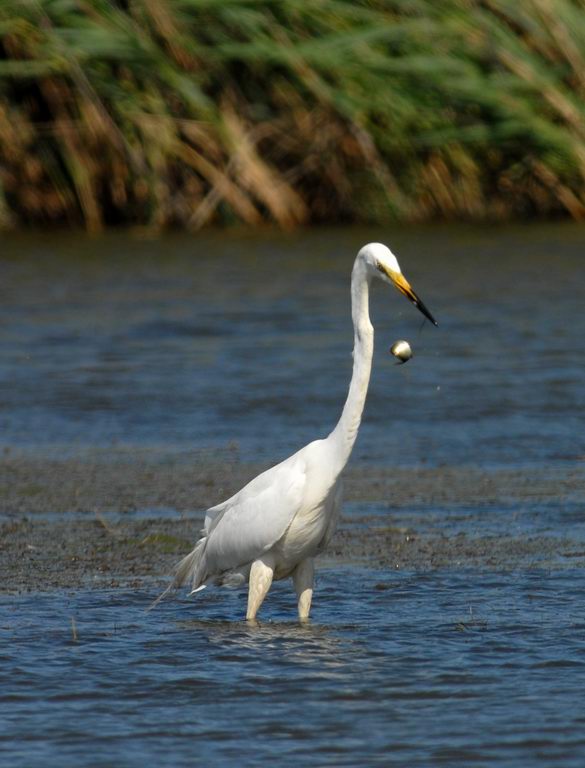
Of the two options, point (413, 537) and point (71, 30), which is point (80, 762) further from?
point (71, 30)

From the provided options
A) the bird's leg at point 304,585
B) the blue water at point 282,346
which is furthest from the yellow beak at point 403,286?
the blue water at point 282,346

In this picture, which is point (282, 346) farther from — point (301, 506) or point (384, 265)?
point (384, 265)

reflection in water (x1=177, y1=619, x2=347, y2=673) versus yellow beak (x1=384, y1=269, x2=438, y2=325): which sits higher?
yellow beak (x1=384, y1=269, x2=438, y2=325)

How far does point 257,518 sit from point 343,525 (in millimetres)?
1329

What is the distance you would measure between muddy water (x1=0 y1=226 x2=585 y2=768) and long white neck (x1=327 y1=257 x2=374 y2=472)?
63 cm

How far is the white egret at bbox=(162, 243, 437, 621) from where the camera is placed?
5418mm

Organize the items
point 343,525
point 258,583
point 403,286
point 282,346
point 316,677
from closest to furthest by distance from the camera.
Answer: point 316,677, point 403,286, point 258,583, point 343,525, point 282,346

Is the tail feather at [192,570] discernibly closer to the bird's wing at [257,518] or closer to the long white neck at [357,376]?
the bird's wing at [257,518]

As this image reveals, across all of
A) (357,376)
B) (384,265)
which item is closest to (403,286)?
(384,265)

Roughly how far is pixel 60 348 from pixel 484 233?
20.6 ft

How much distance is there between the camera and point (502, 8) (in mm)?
14117

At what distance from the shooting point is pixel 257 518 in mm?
5480

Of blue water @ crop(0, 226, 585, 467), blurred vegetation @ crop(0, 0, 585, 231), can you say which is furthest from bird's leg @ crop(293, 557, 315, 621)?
blurred vegetation @ crop(0, 0, 585, 231)

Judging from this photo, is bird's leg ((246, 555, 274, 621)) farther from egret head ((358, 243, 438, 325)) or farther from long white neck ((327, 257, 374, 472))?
egret head ((358, 243, 438, 325))
